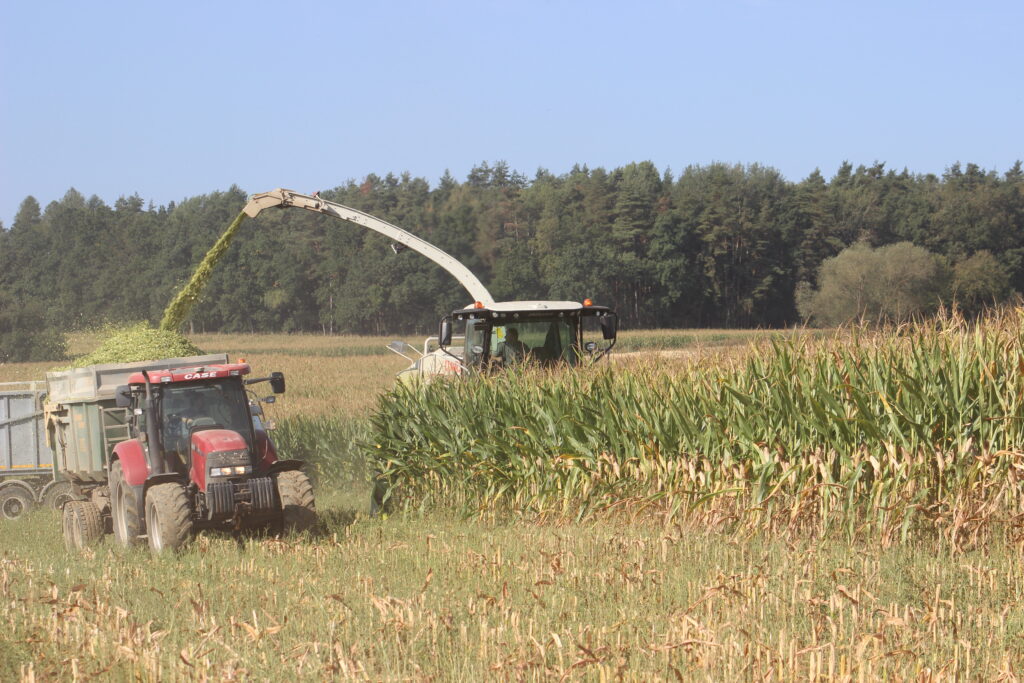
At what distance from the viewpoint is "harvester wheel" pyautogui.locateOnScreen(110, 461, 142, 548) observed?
1020 centimetres

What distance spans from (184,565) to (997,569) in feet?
20.2

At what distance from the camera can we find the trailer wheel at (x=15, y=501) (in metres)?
15.4

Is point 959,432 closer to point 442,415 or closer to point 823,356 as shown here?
point 823,356

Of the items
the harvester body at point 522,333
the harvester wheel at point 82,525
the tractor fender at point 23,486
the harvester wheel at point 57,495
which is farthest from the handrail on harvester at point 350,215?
the harvester wheel at point 82,525

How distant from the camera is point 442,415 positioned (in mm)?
12594

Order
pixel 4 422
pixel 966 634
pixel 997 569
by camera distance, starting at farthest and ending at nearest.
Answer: pixel 4 422 → pixel 997 569 → pixel 966 634

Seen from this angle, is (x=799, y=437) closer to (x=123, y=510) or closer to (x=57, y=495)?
(x=123, y=510)

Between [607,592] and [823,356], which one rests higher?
[823,356]

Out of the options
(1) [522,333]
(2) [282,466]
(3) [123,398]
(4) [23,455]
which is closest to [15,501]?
(4) [23,455]

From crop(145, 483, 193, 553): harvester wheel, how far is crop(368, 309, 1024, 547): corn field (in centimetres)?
330

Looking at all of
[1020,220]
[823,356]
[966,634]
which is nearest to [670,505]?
[823,356]

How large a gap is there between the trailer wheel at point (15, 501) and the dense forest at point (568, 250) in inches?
2181

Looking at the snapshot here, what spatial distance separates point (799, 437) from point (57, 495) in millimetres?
11135

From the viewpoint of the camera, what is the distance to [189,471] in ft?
33.0
